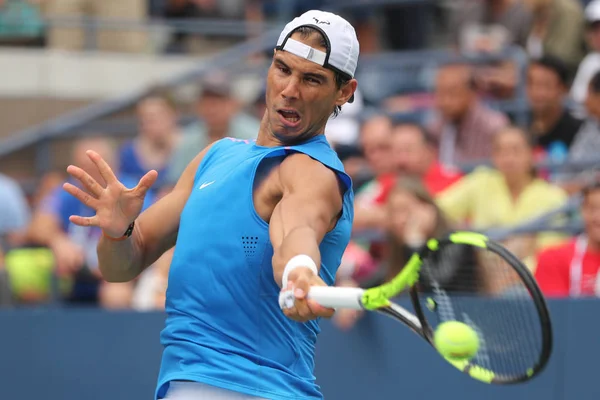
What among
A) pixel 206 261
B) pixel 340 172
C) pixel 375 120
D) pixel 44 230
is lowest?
pixel 44 230

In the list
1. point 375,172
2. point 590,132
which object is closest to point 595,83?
point 590,132

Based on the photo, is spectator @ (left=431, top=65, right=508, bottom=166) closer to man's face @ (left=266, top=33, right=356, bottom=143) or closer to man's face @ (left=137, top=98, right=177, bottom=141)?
man's face @ (left=137, top=98, right=177, bottom=141)

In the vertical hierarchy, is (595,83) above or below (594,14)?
below

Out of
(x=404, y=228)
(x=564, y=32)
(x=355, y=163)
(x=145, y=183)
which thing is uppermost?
(x=145, y=183)

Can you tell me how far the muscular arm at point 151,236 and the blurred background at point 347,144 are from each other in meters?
2.59

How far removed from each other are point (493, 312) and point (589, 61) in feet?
14.8

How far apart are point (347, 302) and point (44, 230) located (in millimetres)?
5503

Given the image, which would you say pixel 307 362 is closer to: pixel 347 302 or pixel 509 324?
pixel 347 302

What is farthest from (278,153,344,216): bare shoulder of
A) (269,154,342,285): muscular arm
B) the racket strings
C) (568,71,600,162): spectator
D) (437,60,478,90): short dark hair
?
(437,60,478,90): short dark hair

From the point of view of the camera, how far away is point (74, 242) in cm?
818

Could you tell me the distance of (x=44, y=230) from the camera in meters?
8.18

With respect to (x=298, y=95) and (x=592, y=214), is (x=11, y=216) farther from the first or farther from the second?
(x=298, y=95)

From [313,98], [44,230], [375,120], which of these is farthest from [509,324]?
[44,230]

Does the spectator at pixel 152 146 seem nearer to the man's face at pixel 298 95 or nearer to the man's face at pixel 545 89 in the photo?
the man's face at pixel 545 89
